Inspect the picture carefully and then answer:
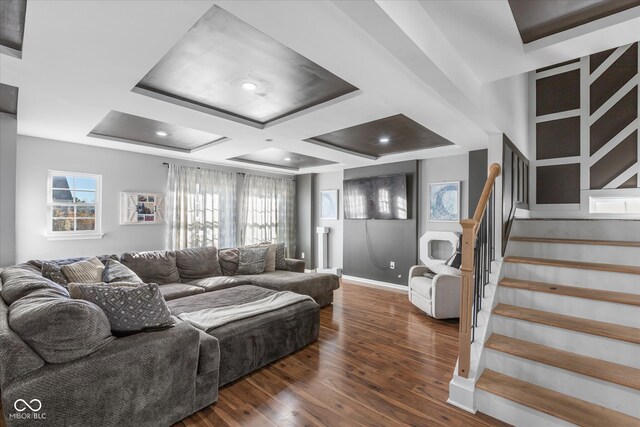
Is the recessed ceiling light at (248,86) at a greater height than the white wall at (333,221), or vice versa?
the recessed ceiling light at (248,86)

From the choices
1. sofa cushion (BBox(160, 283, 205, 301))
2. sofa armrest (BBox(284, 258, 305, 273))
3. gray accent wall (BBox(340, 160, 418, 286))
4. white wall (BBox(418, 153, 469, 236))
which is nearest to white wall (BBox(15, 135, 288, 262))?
sofa cushion (BBox(160, 283, 205, 301))

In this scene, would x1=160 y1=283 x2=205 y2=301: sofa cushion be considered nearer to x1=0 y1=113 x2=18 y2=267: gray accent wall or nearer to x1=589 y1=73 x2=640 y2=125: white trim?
x1=0 y1=113 x2=18 y2=267: gray accent wall

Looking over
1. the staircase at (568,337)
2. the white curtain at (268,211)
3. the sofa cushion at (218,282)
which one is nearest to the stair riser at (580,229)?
the staircase at (568,337)

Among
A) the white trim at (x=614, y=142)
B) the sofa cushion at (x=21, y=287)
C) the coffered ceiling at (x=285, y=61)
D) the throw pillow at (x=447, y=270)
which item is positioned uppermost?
the coffered ceiling at (x=285, y=61)

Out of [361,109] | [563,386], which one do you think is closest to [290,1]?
[361,109]

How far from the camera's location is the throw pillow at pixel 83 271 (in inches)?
116

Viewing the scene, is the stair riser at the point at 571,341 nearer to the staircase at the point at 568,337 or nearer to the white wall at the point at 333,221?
the staircase at the point at 568,337

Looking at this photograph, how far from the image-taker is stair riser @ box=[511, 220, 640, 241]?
269 cm

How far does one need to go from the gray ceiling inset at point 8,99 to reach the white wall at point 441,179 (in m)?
5.29

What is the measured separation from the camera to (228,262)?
4.69m

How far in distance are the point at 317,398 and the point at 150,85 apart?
2898mm

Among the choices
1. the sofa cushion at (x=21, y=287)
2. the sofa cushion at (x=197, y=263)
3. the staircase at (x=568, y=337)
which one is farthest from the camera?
the sofa cushion at (x=197, y=263)

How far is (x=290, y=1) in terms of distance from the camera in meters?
1.37

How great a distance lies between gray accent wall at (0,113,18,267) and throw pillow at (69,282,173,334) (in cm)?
213
